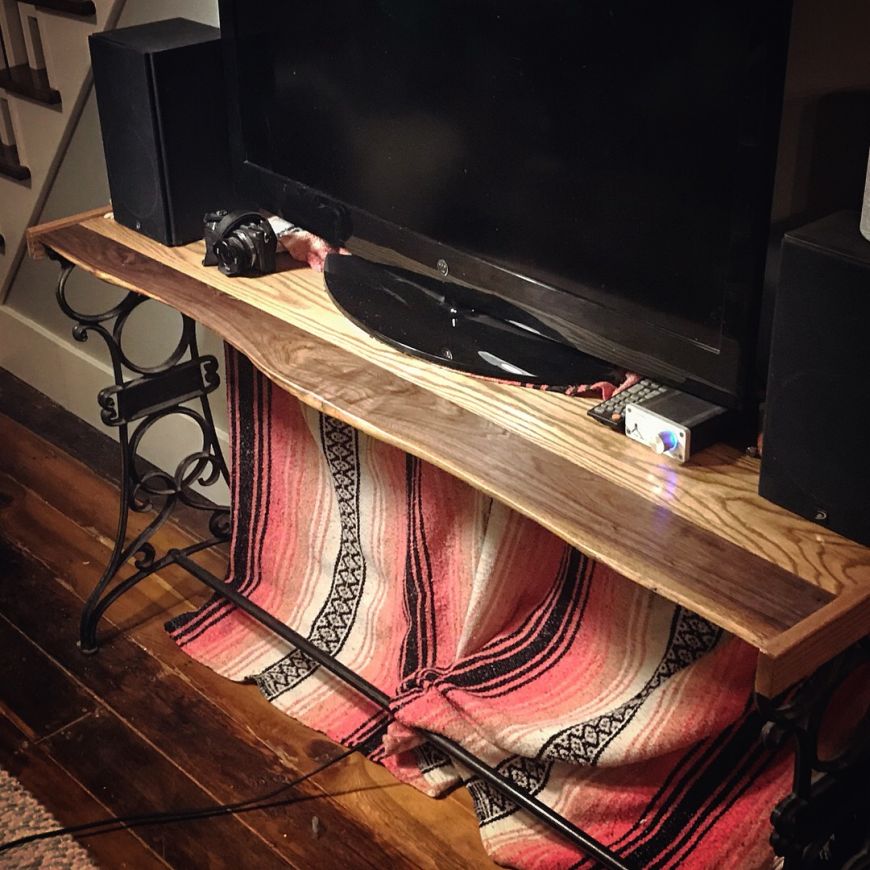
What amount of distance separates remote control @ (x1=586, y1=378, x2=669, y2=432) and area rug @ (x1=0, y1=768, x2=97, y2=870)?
3.05 ft

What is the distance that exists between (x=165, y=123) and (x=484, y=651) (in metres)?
0.86

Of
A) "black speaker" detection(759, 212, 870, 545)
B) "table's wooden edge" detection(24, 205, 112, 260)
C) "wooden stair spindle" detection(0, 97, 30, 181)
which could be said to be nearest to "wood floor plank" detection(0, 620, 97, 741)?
"table's wooden edge" detection(24, 205, 112, 260)

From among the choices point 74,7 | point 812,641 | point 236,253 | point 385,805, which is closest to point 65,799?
point 385,805

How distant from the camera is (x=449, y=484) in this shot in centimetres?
172

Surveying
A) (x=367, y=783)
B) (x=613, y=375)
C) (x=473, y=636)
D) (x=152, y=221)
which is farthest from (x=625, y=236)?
(x=367, y=783)

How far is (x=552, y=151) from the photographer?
1352 mm

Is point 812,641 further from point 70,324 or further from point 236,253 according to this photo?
point 70,324

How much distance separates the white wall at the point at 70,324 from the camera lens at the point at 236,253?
19.0 inches

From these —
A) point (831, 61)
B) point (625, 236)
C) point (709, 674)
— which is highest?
point (831, 61)

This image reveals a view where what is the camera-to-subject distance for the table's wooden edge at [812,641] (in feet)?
3.39

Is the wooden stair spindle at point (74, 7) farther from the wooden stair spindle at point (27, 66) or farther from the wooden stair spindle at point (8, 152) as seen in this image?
the wooden stair spindle at point (8, 152)

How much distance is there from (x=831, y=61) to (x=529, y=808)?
0.94m

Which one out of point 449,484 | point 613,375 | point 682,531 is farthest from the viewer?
point 449,484

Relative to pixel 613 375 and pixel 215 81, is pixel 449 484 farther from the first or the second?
pixel 215 81
